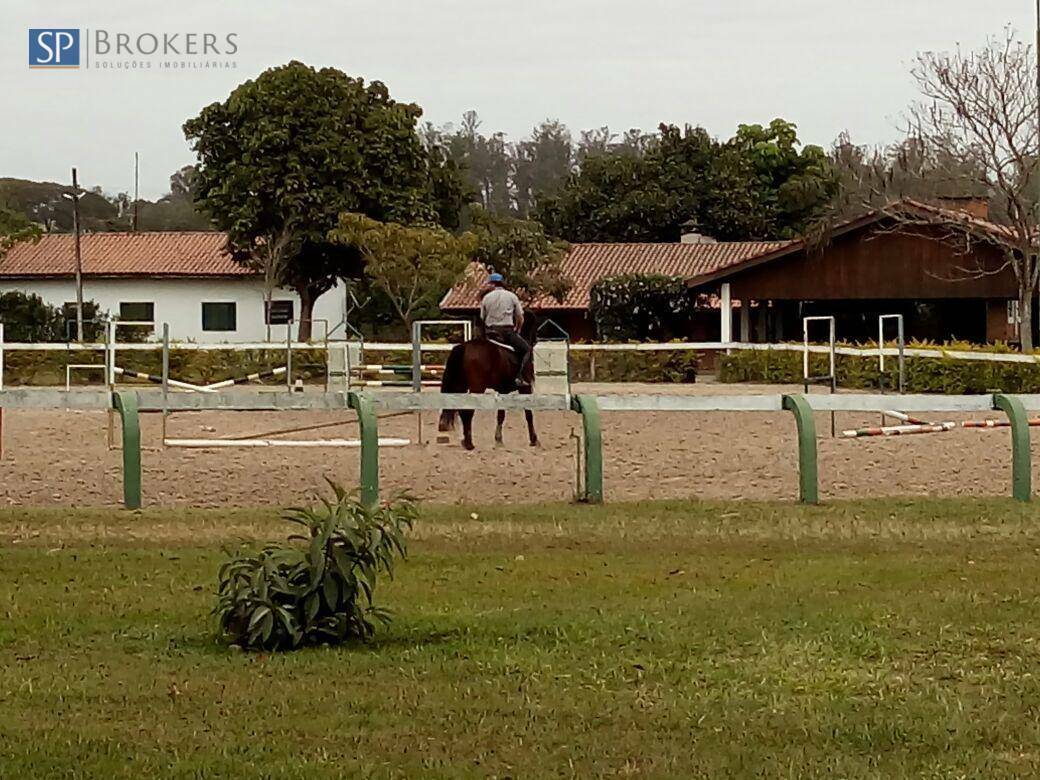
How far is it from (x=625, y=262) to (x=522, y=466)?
166 ft

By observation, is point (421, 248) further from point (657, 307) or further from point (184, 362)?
point (184, 362)

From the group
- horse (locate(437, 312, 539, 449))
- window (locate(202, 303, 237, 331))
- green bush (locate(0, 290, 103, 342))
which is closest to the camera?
horse (locate(437, 312, 539, 449))

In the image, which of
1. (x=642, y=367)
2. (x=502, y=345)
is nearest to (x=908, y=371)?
(x=642, y=367)

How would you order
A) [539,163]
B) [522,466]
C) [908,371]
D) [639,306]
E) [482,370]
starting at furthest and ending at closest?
[539,163], [639,306], [908,371], [482,370], [522,466]

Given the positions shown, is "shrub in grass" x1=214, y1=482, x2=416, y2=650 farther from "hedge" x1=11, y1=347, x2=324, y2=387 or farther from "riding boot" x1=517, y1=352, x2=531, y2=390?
"hedge" x1=11, y1=347, x2=324, y2=387

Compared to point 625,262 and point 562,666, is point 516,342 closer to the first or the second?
point 562,666

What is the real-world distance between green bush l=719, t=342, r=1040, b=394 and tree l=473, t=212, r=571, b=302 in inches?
485

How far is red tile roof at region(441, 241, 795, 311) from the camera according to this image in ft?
205

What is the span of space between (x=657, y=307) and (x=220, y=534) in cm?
4361

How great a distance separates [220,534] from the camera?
10.7 meters

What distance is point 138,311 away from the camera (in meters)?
72.6

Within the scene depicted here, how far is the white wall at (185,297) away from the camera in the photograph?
234 ft

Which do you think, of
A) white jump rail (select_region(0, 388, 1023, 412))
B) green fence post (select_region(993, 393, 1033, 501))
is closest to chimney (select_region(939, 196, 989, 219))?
white jump rail (select_region(0, 388, 1023, 412))

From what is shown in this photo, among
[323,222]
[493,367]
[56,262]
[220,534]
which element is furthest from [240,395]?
[56,262]
